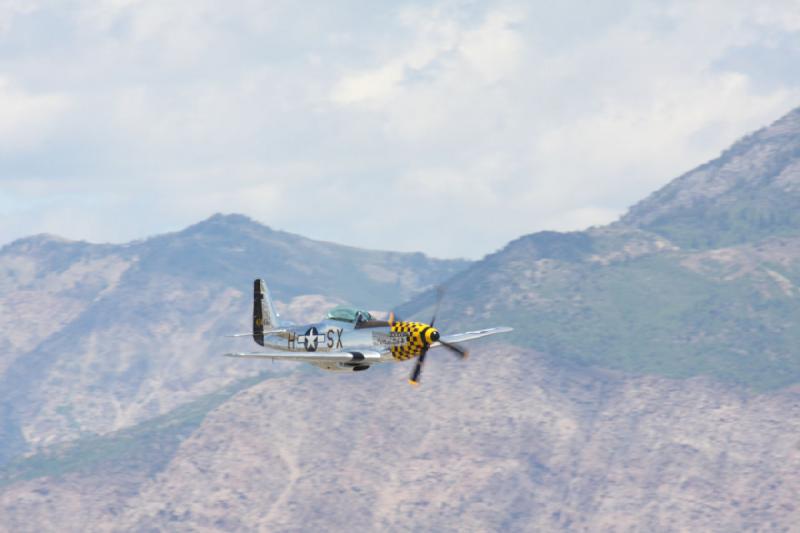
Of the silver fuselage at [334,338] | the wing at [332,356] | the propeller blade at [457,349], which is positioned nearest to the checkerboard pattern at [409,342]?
the silver fuselage at [334,338]

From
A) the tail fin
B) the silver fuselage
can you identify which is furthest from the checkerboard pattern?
the tail fin

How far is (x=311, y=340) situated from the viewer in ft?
325


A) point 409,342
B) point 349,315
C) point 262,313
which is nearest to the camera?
point 409,342

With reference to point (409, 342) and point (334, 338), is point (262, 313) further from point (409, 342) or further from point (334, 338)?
point (409, 342)

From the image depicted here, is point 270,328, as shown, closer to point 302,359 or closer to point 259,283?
→ point 259,283

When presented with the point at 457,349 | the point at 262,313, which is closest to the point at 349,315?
the point at 457,349

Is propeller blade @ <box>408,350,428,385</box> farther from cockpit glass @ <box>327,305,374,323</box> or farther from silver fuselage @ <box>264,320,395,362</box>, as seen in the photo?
cockpit glass @ <box>327,305,374,323</box>

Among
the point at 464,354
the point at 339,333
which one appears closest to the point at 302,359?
the point at 339,333

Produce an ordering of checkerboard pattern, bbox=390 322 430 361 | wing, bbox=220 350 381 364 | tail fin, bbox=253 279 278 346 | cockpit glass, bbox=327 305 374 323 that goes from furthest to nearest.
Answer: tail fin, bbox=253 279 278 346 < cockpit glass, bbox=327 305 374 323 < wing, bbox=220 350 381 364 < checkerboard pattern, bbox=390 322 430 361

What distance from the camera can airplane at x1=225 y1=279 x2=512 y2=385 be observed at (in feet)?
300

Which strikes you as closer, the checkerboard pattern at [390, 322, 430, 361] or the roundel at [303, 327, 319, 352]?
the checkerboard pattern at [390, 322, 430, 361]

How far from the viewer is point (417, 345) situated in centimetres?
9150

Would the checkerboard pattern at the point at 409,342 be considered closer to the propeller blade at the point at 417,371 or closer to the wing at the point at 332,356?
the propeller blade at the point at 417,371

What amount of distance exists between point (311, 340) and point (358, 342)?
5268mm
